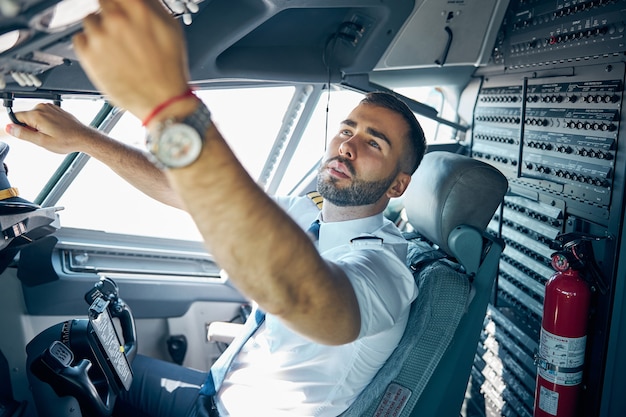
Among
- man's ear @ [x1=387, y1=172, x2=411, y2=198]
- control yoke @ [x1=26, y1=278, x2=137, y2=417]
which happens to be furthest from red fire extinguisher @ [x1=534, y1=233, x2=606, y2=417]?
control yoke @ [x1=26, y1=278, x2=137, y2=417]

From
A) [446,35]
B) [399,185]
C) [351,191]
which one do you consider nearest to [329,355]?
[351,191]

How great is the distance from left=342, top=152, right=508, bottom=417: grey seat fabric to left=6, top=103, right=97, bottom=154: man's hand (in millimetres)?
1074

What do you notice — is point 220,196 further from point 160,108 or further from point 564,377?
point 564,377

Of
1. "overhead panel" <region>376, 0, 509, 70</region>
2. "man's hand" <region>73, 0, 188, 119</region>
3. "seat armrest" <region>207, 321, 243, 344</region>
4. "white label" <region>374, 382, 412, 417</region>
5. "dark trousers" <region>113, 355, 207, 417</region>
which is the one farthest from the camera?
"overhead panel" <region>376, 0, 509, 70</region>

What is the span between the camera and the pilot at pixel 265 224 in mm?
684

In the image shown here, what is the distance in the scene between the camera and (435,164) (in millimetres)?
1706

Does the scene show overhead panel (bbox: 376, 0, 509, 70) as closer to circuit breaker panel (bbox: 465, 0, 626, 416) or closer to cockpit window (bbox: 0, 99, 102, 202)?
circuit breaker panel (bbox: 465, 0, 626, 416)

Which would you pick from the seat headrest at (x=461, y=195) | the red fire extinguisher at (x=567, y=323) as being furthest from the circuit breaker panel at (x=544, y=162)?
the seat headrest at (x=461, y=195)

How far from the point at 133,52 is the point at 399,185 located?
3.76ft

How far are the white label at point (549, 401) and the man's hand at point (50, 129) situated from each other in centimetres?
168

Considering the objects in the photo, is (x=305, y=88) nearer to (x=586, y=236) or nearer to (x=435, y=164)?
(x=435, y=164)

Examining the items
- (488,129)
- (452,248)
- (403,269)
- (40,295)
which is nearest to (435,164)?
(452,248)

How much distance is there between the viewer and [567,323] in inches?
67.6

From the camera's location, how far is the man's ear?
1.66 metres
